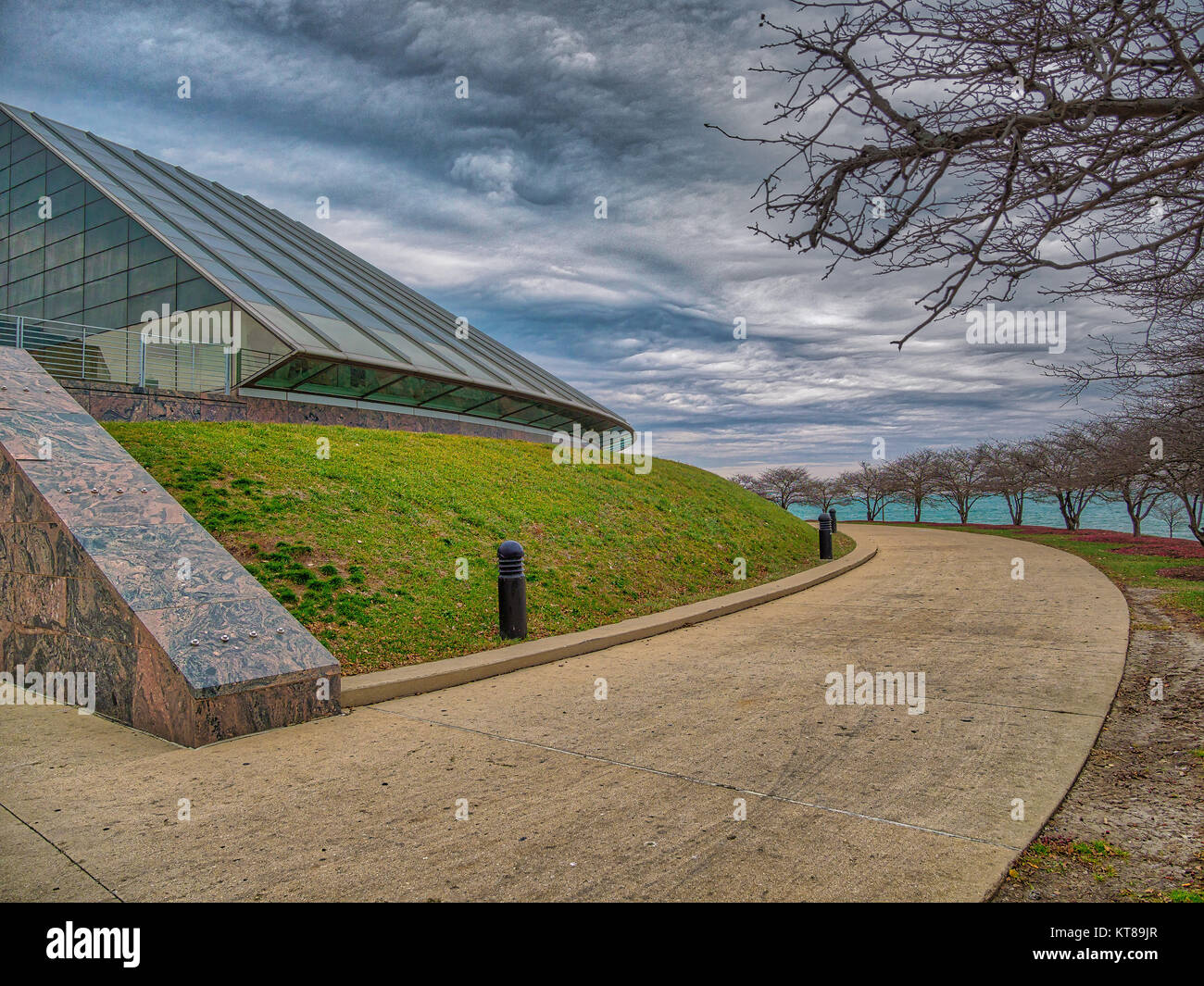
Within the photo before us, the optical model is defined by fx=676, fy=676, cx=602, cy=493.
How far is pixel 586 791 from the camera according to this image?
3.70 metres

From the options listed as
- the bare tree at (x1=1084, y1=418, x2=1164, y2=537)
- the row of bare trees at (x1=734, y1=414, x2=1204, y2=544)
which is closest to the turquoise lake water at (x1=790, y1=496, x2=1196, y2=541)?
the row of bare trees at (x1=734, y1=414, x2=1204, y2=544)

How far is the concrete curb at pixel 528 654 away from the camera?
18.7 ft

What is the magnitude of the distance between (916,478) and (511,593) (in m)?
42.0

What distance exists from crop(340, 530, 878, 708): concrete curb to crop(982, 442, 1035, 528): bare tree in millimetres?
30513

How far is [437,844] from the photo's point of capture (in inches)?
122

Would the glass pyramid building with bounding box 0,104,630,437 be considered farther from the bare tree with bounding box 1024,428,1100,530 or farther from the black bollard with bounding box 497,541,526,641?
the bare tree with bounding box 1024,428,1100,530

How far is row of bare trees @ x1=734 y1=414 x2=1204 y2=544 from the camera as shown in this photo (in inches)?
545

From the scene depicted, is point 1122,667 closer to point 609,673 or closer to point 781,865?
point 609,673

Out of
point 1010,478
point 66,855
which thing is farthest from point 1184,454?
point 1010,478

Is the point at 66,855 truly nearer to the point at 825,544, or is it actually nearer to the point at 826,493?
the point at 825,544

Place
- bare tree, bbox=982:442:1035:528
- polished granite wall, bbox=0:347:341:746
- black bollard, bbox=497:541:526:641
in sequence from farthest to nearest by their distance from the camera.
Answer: bare tree, bbox=982:442:1035:528 → black bollard, bbox=497:541:526:641 → polished granite wall, bbox=0:347:341:746

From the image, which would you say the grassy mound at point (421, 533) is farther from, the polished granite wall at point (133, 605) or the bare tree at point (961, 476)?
the bare tree at point (961, 476)
